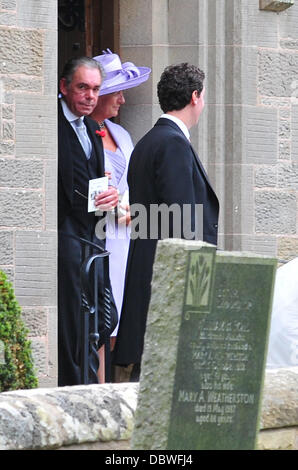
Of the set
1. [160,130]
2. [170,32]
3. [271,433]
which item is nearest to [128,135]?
[170,32]

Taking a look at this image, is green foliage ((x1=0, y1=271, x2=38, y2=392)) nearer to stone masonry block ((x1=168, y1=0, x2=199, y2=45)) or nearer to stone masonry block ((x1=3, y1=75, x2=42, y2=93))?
stone masonry block ((x1=3, y1=75, x2=42, y2=93))

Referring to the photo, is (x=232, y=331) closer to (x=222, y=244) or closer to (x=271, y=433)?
(x=271, y=433)

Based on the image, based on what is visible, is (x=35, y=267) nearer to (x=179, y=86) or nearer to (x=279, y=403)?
(x=179, y=86)

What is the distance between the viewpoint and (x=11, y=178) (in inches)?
280

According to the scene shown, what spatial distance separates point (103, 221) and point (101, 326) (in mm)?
622

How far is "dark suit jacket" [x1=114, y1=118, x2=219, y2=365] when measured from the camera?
6449 mm

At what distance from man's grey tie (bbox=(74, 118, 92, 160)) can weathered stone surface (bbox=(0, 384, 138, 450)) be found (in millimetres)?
2881

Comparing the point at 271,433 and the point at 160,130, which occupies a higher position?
the point at 160,130

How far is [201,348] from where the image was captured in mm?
3691

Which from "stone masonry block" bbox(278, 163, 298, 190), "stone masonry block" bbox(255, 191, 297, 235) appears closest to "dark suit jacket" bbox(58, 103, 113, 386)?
"stone masonry block" bbox(255, 191, 297, 235)

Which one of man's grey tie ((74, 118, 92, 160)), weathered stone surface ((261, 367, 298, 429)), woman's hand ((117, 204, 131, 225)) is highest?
man's grey tie ((74, 118, 92, 160))

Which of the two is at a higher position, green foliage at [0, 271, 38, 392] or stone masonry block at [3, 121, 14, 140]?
stone masonry block at [3, 121, 14, 140]

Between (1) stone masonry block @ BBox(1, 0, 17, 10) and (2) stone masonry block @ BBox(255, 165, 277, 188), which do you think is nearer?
(1) stone masonry block @ BBox(1, 0, 17, 10)

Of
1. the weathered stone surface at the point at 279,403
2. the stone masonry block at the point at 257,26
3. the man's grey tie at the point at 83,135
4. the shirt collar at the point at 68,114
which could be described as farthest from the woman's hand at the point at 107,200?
the weathered stone surface at the point at 279,403
